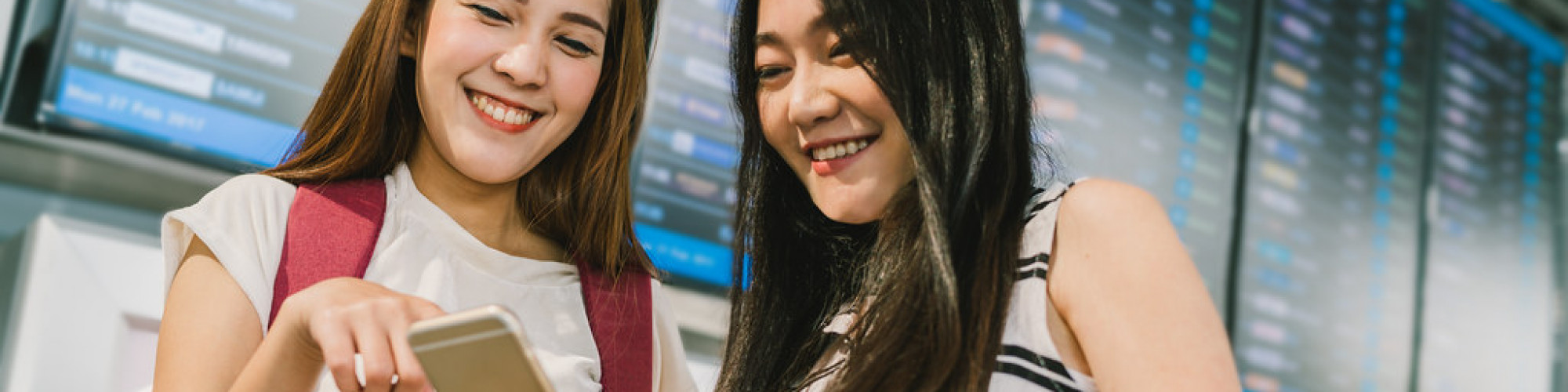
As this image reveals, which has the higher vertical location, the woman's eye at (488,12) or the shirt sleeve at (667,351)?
the woman's eye at (488,12)

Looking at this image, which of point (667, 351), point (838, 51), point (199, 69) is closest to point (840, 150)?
point (838, 51)

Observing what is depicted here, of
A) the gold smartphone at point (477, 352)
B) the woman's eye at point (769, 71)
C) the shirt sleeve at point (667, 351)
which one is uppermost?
the woman's eye at point (769, 71)

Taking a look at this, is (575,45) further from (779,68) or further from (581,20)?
(779,68)

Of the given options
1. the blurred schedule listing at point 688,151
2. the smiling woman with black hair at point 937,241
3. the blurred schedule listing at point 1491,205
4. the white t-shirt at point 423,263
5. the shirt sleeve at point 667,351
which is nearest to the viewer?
the smiling woman with black hair at point 937,241

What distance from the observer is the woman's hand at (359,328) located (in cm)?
74

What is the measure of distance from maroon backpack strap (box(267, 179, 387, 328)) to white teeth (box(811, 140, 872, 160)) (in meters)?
0.51

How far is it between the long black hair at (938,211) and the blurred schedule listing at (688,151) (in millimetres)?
1205

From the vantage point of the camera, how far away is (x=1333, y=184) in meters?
3.84

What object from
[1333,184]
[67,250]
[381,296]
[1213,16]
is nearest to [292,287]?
[381,296]

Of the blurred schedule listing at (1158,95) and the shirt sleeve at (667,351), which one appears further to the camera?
the blurred schedule listing at (1158,95)

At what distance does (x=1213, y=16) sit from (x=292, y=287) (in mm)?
2873

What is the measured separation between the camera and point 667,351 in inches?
64.9

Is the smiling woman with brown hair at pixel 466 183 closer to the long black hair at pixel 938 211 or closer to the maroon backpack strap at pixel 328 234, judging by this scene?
the maroon backpack strap at pixel 328 234

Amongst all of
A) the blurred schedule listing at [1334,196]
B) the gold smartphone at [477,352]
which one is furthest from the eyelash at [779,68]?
the blurred schedule listing at [1334,196]
